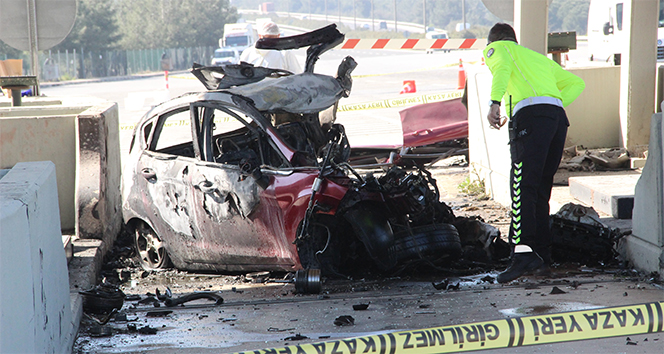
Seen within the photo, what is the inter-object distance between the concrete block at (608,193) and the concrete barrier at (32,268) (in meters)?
5.00

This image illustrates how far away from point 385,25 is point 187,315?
11994 centimetres

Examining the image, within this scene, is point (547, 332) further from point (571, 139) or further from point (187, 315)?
point (571, 139)

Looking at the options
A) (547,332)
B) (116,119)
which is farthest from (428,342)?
(116,119)

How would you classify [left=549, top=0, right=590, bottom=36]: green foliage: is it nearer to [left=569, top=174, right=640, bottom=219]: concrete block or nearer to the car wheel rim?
[left=569, top=174, right=640, bottom=219]: concrete block

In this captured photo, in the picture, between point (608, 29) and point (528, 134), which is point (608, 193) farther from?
point (608, 29)

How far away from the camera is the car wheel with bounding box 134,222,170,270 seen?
6.63 m

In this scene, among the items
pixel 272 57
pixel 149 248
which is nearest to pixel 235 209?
pixel 149 248

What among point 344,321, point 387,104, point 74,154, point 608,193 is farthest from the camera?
point 387,104

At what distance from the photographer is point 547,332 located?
2998 mm

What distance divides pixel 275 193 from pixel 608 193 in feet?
11.4

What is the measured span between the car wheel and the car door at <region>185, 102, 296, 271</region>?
63cm

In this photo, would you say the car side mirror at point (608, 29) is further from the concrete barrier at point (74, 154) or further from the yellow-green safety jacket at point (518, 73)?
the concrete barrier at point (74, 154)

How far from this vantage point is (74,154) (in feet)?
23.6

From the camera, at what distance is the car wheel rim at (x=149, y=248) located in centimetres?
663
